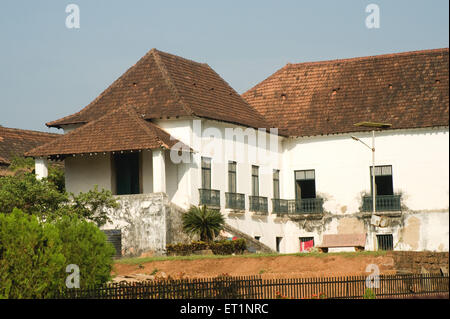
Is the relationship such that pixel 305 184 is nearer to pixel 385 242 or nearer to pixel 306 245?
pixel 306 245

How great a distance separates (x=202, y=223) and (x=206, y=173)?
327 centimetres

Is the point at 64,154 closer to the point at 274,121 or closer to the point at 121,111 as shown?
the point at 121,111

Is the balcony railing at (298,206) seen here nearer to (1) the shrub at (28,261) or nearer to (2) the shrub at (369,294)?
(2) the shrub at (369,294)

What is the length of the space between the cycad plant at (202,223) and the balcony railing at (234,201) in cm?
320

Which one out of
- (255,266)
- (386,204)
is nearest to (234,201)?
(386,204)

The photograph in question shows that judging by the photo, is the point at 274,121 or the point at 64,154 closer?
the point at 64,154

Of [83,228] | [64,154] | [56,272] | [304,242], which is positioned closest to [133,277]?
[83,228]

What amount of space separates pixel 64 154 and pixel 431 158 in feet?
50.3

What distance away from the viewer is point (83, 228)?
98.5 ft

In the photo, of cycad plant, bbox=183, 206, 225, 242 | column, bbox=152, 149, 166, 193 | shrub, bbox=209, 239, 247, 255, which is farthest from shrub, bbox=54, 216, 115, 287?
cycad plant, bbox=183, 206, 225, 242

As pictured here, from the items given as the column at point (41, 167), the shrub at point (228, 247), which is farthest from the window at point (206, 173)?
the column at point (41, 167)

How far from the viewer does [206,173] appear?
44062mm
